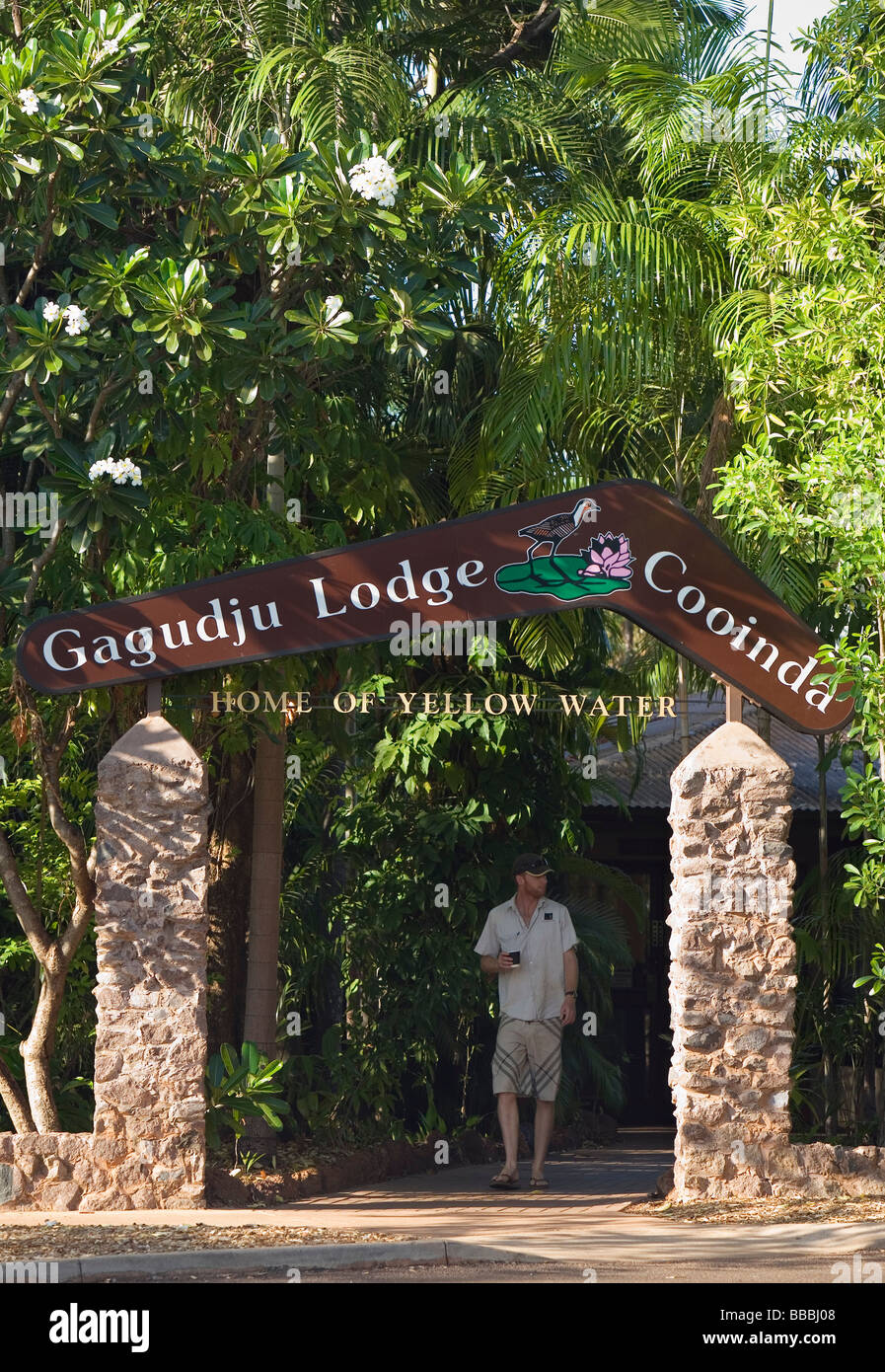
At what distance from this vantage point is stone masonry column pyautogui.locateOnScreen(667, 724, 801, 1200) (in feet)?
29.9

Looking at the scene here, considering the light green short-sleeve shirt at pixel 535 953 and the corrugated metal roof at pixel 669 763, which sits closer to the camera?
the light green short-sleeve shirt at pixel 535 953

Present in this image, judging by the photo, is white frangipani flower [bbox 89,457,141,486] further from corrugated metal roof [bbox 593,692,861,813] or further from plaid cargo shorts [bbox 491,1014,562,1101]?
corrugated metal roof [bbox 593,692,861,813]

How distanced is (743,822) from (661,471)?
3.70m

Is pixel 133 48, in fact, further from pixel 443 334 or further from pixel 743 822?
pixel 743 822

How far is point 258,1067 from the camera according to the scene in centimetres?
959

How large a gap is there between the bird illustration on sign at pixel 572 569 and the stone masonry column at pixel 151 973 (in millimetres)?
2107

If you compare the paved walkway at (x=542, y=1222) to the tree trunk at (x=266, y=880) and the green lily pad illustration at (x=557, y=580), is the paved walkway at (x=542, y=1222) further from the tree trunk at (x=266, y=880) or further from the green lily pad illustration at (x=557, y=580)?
the green lily pad illustration at (x=557, y=580)

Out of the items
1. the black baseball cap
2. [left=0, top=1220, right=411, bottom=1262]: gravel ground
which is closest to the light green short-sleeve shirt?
the black baseball cap

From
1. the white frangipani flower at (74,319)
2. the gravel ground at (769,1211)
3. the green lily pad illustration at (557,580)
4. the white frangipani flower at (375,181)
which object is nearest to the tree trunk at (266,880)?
the white frangipani flower at (74,319)

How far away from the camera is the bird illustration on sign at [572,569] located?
9414mm

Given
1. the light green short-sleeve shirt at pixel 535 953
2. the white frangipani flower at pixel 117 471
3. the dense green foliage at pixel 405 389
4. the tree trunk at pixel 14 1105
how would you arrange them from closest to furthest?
1. the white frangipani flower at pixel 117 471
2. the dense green foliage at pixel 405 389
3. the tree trunk at pixel 14 1105
4. the light green short-sleeve shirt at pixel 535 953

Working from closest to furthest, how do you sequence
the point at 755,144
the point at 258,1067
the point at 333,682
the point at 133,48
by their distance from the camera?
the point at 133,48 < the point at 258,1067 < the point at 755,144 < the point at 333,682

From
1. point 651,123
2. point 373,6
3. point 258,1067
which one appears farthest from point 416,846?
point 373,6

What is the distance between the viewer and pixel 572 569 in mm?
9430
